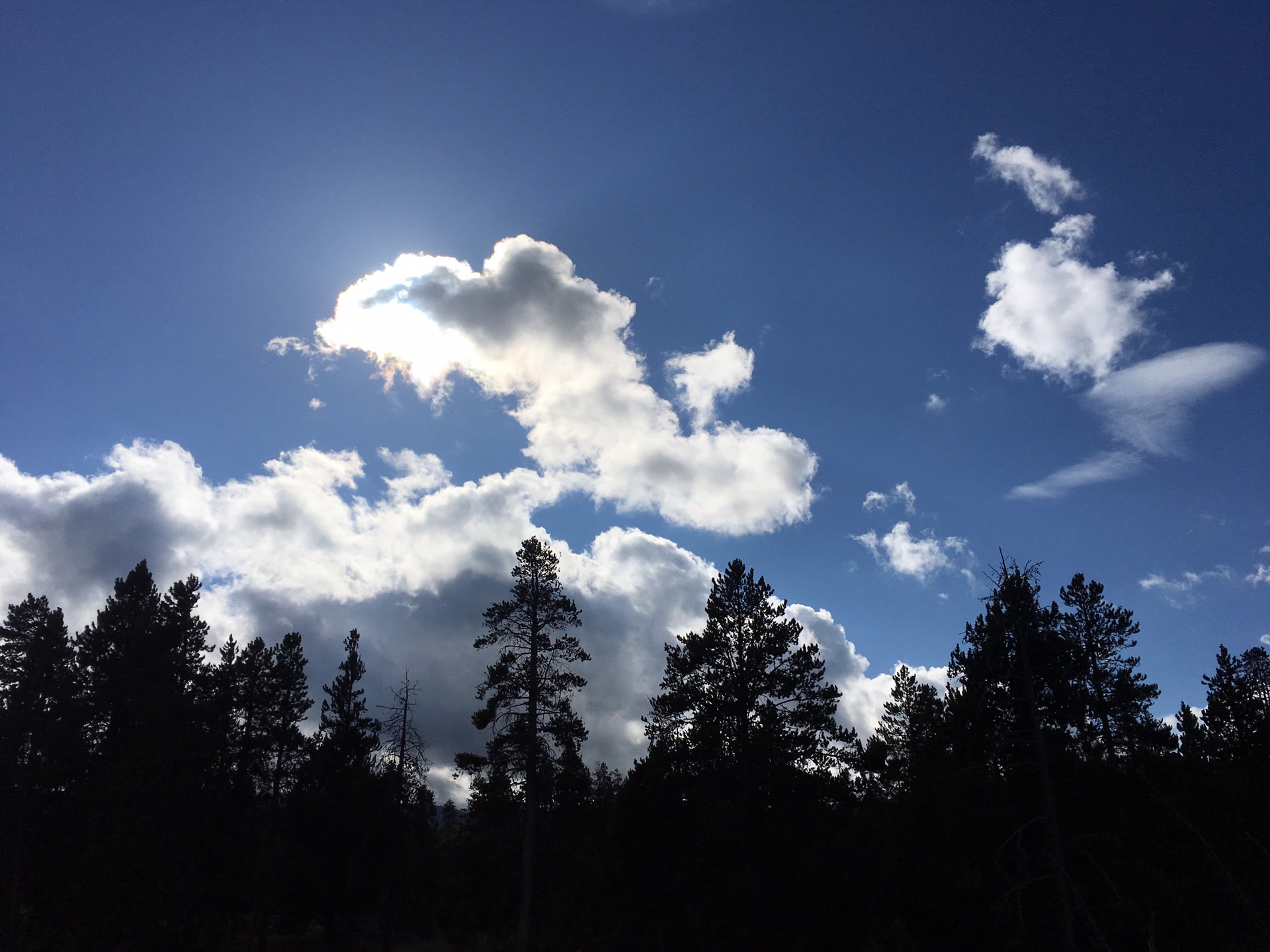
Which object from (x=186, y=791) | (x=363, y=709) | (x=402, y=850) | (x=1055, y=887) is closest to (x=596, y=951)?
(x=402, y=850)

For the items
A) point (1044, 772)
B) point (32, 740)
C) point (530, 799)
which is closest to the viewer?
point (1044, 772)

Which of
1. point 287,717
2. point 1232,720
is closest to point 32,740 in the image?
point 287,717

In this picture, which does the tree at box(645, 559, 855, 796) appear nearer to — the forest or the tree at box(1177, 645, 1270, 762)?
the forest

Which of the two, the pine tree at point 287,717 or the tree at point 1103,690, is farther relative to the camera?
the pine tree at point 287,717

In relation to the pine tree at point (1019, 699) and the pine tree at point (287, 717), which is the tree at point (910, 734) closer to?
the pine tree at point (1019, 699)

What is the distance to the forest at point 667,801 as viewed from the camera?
794 inches

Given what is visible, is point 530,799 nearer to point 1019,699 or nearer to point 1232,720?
point 1019,699

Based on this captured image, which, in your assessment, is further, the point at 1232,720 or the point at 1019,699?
the point at 1232,720

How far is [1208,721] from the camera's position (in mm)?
30688

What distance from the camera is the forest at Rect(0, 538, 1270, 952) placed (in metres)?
20.2

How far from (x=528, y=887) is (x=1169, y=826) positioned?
1924cm

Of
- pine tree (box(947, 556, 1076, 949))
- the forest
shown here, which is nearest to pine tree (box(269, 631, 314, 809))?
the forest

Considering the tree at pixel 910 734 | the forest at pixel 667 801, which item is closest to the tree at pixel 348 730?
the forest at pixel 667 801

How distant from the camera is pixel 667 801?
1073 inches
